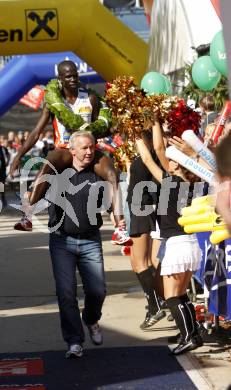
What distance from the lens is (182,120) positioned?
8.45 meters

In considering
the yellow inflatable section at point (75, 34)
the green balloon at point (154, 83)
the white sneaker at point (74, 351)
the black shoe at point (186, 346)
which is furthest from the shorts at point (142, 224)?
the yellow inflatable section at point (75, 34)

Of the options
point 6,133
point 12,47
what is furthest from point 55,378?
point 6,133

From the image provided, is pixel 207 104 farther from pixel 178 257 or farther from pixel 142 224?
pixel 178 257

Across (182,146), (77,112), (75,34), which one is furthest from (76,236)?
(75,34)

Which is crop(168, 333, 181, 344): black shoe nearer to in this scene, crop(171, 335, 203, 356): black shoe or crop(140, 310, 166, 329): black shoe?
crop(171, 335, 203, 356): black shoe

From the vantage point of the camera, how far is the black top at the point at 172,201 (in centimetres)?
823

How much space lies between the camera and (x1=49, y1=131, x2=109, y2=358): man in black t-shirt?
8258 mm

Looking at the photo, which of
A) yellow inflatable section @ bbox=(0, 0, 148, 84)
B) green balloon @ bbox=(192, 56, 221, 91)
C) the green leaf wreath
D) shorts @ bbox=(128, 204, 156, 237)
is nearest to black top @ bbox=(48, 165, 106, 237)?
the green leaf wreath

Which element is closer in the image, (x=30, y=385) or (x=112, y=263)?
(x=30, y=385)

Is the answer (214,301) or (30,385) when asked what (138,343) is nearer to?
(214,301)

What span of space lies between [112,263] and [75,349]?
6122 mm

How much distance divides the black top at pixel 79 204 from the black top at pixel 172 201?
526 mm

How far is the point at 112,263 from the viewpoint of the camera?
14336 millimetres

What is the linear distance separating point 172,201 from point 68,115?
1476mm
